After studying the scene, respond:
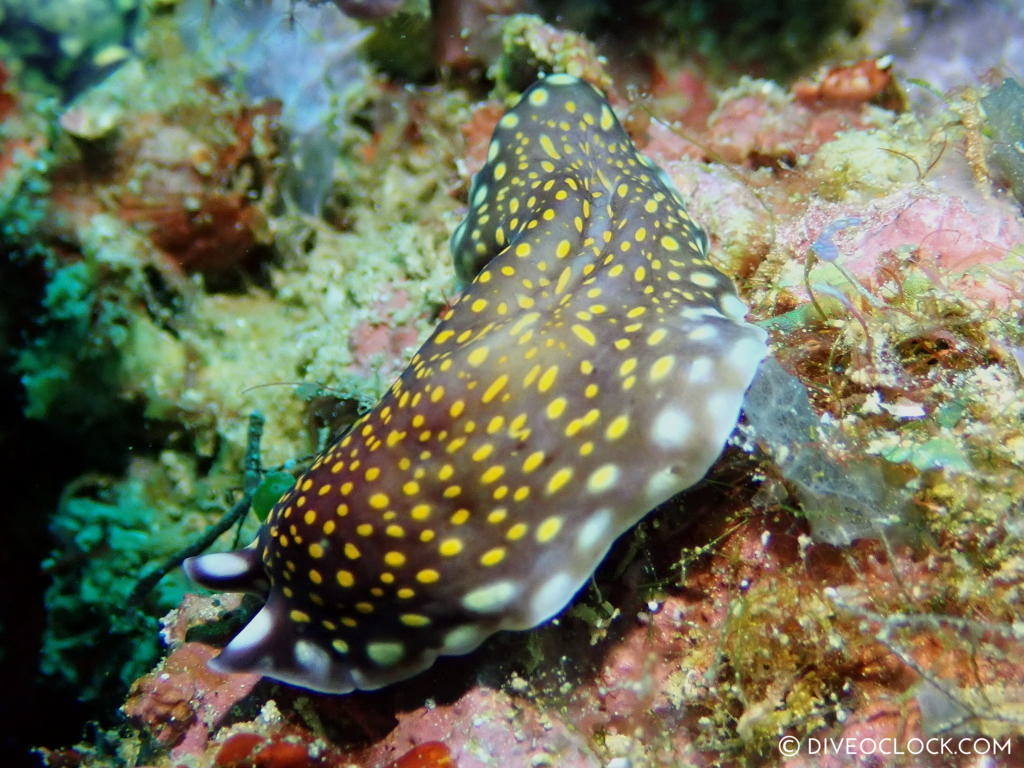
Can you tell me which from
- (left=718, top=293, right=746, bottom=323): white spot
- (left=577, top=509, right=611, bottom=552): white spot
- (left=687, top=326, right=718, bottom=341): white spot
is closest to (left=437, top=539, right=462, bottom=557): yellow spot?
(left=577, top=509, right=611, bottom=552): white spot

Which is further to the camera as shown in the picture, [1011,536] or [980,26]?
[980,26]

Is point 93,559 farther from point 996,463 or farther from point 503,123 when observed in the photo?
point 996,463

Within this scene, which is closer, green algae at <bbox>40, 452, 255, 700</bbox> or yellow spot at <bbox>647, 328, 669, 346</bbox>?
yellow spot at <bbox>647, 328, 669, 346</bbox>

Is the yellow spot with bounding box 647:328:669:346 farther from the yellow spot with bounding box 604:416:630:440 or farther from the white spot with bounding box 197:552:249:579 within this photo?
the white spot with bounding box 197:552:249:579

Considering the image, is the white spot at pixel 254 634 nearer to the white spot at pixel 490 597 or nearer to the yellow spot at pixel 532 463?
the white spot at pixel 490 597

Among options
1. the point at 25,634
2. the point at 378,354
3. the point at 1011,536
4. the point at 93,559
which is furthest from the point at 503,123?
the point at 25,634

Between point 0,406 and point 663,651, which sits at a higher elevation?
point 0,406

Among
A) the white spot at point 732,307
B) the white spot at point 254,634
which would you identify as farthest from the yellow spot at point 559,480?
the white spot at point 254,634

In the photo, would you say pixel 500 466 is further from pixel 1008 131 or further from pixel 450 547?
pixel 1008 131
